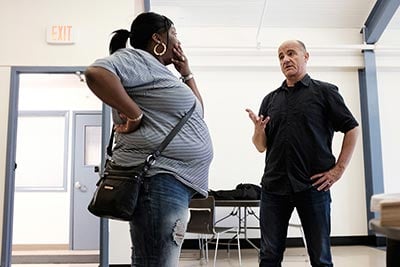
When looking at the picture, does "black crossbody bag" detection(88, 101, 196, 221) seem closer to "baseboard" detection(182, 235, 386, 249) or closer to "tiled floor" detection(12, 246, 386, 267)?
"tiled floor" detection(12, 246, 386, 267)

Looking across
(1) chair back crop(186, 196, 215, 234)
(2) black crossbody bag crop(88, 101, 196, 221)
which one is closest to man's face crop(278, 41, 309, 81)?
(2) black crossbody bag crop(88, 101, 196, 221)

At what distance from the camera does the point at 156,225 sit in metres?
1.12

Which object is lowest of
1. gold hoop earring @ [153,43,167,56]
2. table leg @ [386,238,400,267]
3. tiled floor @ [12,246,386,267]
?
tiled floor @ [12,246,386,267]

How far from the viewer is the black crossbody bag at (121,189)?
1.10 m

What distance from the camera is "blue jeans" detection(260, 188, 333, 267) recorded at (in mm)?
1793

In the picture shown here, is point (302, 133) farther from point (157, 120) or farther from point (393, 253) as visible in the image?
point (393, 253)

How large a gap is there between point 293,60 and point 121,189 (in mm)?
1261

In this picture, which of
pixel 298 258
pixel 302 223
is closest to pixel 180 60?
pixel 302 223

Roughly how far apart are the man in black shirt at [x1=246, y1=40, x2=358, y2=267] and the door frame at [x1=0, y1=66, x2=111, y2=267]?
2.25m

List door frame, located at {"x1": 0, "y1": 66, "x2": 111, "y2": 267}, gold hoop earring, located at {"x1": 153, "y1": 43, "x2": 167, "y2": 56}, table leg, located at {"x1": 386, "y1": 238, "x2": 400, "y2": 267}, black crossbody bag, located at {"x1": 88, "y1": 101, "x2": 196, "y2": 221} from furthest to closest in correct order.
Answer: door frame, located at {"x1": 0, "y1": 66, "x2": 111, "y2": 267} → gold hoop earring, located at {"x1": 153, "y1": 43, "x2": 167, "y2": 56} → black crossbody bag, located at {"x1": 88, "y1": 101, "x2": 196, "y2": 221} → table leg, located at {"x1": 386, "y1": 238, "x2": 400, "y2": 267}

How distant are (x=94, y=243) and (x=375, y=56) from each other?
493 cm

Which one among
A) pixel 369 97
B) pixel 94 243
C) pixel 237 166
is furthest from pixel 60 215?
pixel 369 97

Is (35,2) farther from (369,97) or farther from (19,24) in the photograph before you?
(369,97)

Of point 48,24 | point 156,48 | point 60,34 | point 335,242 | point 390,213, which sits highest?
point 48,24
